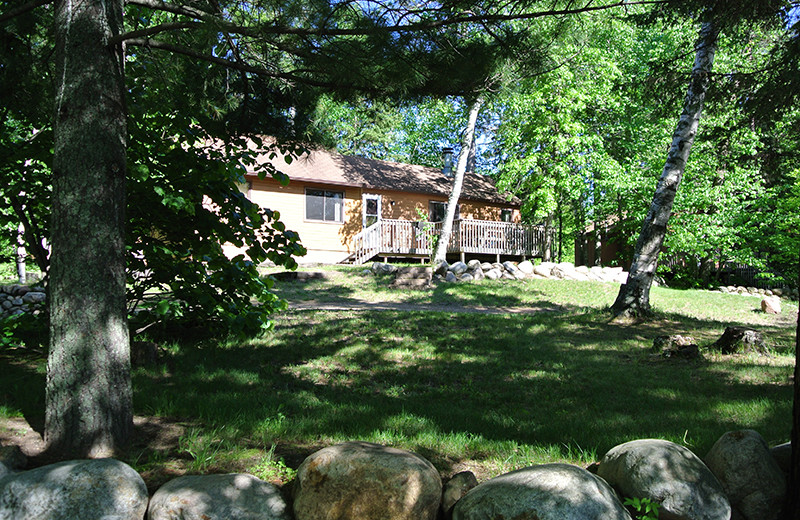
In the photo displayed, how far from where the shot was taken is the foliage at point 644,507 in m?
2.72

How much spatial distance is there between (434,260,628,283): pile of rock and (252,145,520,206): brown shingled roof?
22.2ft

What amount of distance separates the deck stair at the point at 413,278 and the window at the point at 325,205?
7.97m

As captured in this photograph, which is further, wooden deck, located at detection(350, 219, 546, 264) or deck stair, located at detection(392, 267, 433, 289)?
wooden deck, located at detection(350, 219, 546, 264)

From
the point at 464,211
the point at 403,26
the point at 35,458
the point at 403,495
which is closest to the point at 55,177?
the point at 35,458

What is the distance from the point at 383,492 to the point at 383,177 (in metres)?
21.3

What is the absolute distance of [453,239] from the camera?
21.6 meters

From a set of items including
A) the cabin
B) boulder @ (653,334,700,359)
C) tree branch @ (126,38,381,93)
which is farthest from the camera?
the cabin

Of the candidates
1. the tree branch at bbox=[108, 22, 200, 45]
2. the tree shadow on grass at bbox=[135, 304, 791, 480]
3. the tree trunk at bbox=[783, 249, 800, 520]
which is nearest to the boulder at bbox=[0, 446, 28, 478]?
the tree shadow on grass at bbox=[135, 304, 791, 480]

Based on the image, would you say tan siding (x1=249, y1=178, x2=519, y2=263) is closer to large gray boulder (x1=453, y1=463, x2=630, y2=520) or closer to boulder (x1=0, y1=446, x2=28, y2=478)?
boulder (x1=0, y1=446, x2=28, y2=478)

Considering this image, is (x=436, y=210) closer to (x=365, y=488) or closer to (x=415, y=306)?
(x=415, y=306)

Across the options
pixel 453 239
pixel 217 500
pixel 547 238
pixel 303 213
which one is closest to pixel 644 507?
pixel 217 500

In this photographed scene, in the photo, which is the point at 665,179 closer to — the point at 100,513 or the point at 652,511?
the point at 652,511

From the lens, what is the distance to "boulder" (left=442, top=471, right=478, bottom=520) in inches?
109

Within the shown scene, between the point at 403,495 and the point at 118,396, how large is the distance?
1916 millimetres
